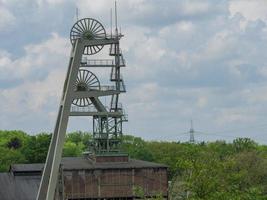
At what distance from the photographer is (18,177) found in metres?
69.8

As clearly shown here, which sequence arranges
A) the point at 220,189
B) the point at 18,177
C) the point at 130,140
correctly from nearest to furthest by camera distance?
the point at 220,189, the point at 18,177, the point at 130,140

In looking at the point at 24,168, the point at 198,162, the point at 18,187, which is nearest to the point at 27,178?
the point at 18,187

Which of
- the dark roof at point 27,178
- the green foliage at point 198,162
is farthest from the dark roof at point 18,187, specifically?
the green foliage at point 198,162

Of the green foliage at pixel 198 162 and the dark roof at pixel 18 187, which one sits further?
the dark roof at pixel 18 187

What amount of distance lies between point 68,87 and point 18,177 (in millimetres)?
16142

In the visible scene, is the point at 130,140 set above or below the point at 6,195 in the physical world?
above

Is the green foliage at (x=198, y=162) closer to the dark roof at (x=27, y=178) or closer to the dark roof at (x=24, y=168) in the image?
the dark roof at (x=27, y=178)

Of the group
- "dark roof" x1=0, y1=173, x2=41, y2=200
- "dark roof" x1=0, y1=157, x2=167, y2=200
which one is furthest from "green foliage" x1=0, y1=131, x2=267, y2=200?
"dark roof" x1=0, y1=173, x2=41, y2=200

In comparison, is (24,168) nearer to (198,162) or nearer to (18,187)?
(18,187)

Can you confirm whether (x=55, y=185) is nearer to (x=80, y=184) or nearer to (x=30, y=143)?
(x=80, y=184)

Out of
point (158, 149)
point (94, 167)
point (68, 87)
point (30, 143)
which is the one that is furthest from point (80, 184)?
point (158, 149)

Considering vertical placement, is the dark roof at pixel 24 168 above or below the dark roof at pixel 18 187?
above

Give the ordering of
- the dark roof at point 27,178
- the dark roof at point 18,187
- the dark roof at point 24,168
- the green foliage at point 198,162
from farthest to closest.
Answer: the dark roof at point 24,168 → the dark roof at point 27,178 → the dark roof at point 18,187 → the green foliage at point 198,162

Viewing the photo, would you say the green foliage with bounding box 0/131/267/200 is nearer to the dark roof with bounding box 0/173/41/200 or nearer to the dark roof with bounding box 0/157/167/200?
the dark roof with bounding box 0/157/167/200
